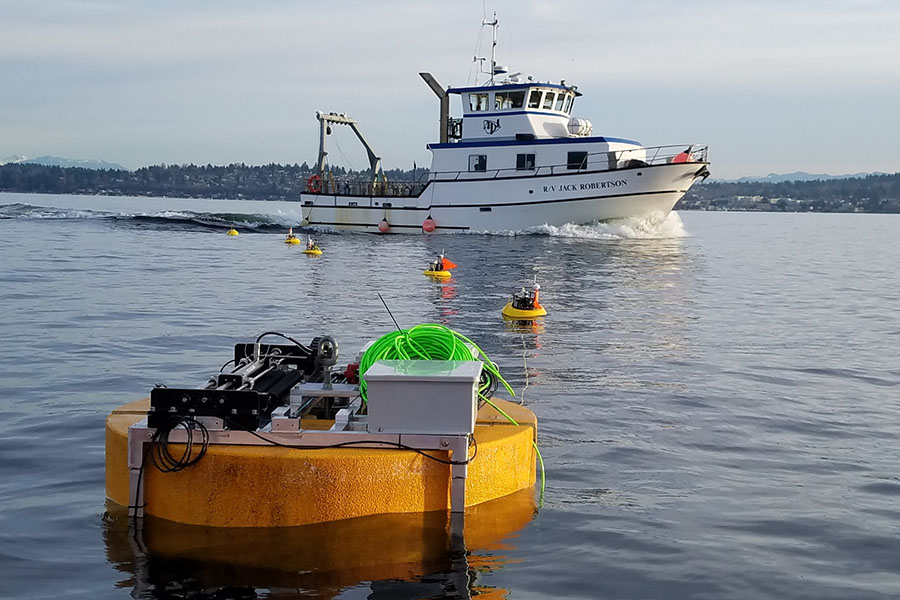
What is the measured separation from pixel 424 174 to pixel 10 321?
2925 cm

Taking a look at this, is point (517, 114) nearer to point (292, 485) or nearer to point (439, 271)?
point (439, 271)

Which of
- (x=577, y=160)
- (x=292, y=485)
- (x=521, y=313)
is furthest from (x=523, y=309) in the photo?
(x=577, y=160)

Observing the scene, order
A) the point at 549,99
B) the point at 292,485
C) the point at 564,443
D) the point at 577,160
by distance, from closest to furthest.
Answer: the point at 292,485
the point at 564,443
the point at 577,160
the point at 549,99

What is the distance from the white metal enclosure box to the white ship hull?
3305cm

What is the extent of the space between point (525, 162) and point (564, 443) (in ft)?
104

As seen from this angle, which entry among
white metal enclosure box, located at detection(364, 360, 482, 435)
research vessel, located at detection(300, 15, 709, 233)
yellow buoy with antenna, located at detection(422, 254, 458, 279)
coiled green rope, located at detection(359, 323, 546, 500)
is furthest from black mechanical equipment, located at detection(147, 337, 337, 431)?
research vessel, located at detection(300, 15, 709, 233)

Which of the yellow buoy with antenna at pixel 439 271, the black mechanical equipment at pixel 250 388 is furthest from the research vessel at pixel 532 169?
the black mechanical equipment at pixel 250 388

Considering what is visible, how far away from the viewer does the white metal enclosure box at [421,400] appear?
5211 mm

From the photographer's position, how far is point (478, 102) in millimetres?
39594

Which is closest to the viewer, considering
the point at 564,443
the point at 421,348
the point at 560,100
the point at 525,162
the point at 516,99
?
the point at 421,348

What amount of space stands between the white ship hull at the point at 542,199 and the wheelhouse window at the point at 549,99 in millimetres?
3302

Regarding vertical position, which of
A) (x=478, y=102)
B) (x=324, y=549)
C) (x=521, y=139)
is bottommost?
(x=324, y=549)

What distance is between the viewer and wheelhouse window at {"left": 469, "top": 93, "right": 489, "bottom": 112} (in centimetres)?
3944

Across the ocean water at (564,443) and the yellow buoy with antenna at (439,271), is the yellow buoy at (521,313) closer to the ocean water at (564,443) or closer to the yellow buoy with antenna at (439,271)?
the ocean water at (564,443)
